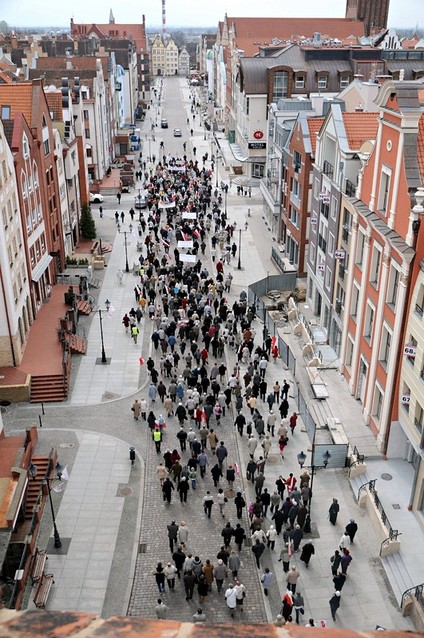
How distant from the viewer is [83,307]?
4081cm

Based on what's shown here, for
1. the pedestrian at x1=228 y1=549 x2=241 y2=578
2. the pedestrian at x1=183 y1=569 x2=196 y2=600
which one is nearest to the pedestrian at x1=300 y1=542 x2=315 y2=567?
the pedestrian at x1=228 y1=549 x2=241 y2=578

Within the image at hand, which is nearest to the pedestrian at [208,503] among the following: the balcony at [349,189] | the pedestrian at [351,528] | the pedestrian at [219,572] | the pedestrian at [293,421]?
the pedestrian at [219,572]

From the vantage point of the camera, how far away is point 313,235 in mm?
39812

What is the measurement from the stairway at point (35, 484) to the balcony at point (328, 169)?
896 inches

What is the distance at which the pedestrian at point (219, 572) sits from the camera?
19.3 meters

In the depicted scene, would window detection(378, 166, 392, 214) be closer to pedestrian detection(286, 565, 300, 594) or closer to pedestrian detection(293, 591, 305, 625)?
pedestrian detection(286, 565, 300, 594)

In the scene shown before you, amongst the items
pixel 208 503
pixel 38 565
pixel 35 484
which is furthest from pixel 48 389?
pixel 208 503

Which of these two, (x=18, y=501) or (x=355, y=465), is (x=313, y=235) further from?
(x=18, y=501)

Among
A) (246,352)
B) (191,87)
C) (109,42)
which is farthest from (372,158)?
(191,87)

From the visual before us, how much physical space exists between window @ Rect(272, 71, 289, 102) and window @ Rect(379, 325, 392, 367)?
51772mm

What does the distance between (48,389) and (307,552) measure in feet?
53.4

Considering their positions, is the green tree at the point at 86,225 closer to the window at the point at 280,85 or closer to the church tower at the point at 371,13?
the window at the point at 280,85

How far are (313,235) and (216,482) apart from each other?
20554 mm

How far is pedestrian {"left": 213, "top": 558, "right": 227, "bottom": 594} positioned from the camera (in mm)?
19297
